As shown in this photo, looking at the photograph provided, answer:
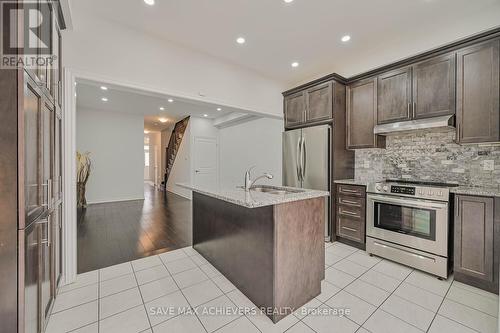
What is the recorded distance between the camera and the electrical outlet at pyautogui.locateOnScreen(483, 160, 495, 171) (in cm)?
236

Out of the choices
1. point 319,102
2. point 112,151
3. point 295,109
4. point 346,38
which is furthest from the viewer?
point 112,151

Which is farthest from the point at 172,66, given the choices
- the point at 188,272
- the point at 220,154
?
the point at 220,154

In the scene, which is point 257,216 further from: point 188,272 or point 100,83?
point 100,83

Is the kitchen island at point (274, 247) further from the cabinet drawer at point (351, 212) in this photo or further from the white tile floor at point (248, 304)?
the cabinet drawer at point (351, 212)

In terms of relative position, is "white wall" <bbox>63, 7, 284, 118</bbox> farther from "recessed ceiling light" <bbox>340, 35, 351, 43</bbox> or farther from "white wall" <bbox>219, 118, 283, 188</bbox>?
"white wall" <bbox>219, 118, 283, 188</bbox>

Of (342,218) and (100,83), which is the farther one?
(342,218)

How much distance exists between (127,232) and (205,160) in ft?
12.4

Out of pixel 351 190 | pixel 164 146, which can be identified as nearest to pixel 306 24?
pixel 351 190

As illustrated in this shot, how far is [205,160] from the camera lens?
23.6 feet

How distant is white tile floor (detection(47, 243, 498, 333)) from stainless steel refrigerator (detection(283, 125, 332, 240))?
125 cm

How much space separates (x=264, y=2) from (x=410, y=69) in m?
2.07

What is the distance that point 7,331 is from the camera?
104 centimetres

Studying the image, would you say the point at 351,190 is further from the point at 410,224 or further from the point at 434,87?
the point at 434,87

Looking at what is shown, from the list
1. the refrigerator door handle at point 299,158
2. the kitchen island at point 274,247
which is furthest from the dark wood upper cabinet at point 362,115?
the kitchen island at point 274,247
